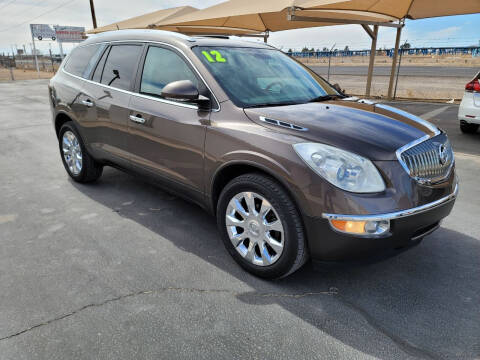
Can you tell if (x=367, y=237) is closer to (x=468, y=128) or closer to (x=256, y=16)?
(x=468, y=128)

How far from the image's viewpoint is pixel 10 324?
2.29 m

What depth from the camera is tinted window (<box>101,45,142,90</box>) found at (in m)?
3.69

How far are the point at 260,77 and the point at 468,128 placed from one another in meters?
6.26

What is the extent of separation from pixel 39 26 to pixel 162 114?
61920 mm

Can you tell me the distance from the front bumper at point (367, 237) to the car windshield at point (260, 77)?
115cm

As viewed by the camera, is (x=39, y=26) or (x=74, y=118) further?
(x=39, y=26)

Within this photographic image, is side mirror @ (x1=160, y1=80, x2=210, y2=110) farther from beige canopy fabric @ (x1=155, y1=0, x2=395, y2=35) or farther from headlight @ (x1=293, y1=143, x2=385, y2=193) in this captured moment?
beige canopy fabric @ (x1=155, y1=0, x2=395, y2=35)

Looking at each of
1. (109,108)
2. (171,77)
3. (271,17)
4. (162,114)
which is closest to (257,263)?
(162,114)

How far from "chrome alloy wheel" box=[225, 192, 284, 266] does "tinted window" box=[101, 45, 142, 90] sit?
1.79 meters

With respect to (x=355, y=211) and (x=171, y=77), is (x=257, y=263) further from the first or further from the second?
(x=171, y=77)

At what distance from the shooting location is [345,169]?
2.30m

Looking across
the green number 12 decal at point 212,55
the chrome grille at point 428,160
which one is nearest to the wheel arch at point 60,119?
the green number 12 decal at point 212,55

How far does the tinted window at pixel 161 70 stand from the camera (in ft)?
10.6

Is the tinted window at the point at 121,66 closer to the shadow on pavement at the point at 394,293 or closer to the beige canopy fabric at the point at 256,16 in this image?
the shadow on pavement at the point at 394,293
